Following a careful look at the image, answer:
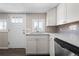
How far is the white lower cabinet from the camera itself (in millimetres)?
4180

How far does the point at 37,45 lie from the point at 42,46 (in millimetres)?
185

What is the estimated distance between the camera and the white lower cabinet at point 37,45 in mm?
4180

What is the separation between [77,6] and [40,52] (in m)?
2.52

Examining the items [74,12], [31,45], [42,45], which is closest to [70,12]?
[74,12]


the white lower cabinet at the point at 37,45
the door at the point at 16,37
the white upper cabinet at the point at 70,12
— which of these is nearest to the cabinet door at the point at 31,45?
the white lower cabinet at the point at 37,45

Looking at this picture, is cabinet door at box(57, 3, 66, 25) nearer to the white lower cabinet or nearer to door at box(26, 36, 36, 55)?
the white lower cabinet

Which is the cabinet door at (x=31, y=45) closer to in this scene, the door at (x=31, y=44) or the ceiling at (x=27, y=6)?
the door at (x=31, y=44)

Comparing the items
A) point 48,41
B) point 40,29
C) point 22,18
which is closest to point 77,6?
point 48,41

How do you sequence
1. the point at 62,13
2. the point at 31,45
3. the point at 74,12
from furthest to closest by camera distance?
the point at 31,45, the point at 62,13, the point at 74,12

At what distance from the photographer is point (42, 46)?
423 centimetres

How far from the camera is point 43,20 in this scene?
5.73 metres

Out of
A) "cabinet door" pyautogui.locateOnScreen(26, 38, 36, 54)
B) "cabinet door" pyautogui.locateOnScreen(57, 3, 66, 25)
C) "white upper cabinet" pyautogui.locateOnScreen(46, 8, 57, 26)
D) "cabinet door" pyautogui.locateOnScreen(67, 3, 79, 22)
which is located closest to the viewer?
"cabinet door" pyautogui.locateOnScreen(67, 3, 79, 22)

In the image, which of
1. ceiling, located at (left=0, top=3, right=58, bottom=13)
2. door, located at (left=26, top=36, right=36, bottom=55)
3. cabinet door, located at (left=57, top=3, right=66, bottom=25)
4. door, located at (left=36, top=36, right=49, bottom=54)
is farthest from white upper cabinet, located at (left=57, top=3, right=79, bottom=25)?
door, located at (left=26, top=36, right=36, bottom=55)

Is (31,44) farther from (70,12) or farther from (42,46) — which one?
(70,12)
